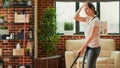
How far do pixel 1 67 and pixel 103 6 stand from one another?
9.83ft

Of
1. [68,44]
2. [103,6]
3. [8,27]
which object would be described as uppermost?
[103,6]

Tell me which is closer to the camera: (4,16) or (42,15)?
(4,16)

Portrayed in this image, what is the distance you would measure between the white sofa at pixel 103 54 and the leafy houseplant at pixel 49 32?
386 mm

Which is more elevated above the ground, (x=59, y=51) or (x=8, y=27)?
(x=8, y=27)

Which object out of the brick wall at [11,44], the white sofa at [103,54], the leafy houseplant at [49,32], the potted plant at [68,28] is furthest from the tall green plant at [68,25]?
the brick wall at [11,44]

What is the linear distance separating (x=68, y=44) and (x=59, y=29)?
23.9 inches

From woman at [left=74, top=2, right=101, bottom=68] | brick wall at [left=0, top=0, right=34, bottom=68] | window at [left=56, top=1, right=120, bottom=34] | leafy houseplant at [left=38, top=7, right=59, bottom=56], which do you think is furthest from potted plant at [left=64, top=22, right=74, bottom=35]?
woman at [left=74, top=2, right=101, bottom=68]

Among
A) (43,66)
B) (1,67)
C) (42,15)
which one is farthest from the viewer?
(42,15)

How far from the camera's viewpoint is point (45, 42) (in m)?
6.30

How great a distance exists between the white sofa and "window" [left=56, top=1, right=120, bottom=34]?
46 cm

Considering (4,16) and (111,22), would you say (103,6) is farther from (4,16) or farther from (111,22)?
(4,16)

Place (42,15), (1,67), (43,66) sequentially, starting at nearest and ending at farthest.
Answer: (43,66) → (1,67) → (42,15)

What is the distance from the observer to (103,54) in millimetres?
6324

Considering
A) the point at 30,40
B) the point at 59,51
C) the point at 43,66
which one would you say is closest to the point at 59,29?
the point at 59,51
